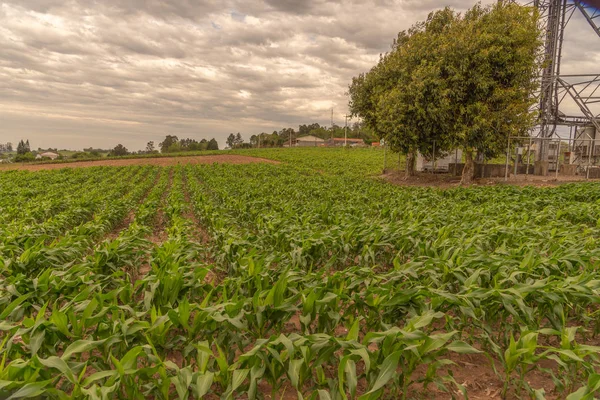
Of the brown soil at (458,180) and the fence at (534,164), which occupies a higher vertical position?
the fence at (534,164)

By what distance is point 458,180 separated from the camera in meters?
22.5

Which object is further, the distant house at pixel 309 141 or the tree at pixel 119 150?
the distant house at pixel 309 141

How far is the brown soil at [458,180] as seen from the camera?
19573 millimetres

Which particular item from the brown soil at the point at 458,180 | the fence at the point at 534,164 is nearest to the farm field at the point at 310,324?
the brown soil at the point at 458,180

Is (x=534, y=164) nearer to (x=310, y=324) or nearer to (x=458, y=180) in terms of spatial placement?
(x=458, y=180)

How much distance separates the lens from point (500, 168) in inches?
896

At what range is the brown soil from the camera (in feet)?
64.2

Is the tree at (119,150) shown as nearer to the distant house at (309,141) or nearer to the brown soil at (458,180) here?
the distant house at (309,141)

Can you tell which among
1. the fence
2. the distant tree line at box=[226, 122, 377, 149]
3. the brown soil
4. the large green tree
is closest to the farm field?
the large green tree

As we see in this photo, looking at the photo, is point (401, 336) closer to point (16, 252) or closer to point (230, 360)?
point (230, 360)

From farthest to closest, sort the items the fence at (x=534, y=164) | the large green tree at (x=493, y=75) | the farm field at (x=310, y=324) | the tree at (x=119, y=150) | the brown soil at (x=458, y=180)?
the tree at (x=119, y=150)
the fence at (x=534, y=164)
the brown soil at (x=458, y=180)
the large green tree at (x=493, y=75)
the farm field at (x=310, y=324)

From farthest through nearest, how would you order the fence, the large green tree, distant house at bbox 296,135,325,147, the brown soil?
distant house at bbox 296,135,325,147 < the fence < the brown soil < the large green tree

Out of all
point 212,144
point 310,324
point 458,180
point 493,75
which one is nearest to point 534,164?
point 458,180

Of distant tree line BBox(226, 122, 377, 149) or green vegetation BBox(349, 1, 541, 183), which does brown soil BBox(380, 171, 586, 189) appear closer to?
green vegetation BBox(349, 1, 541, 183)
